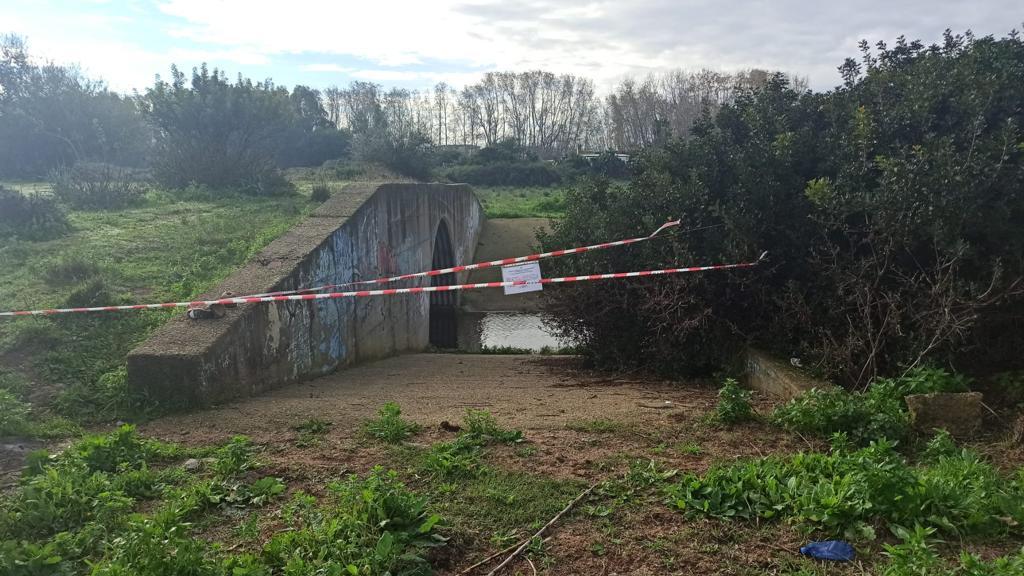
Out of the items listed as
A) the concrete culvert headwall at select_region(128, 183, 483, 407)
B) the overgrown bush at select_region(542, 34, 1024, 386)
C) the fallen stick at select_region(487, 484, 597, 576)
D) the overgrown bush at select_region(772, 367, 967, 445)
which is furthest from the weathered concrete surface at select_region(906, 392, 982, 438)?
the concrete culvert headwall at select_region(128, 183, 483, 407)

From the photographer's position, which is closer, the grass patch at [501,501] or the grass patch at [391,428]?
the grass patch at [501,501]

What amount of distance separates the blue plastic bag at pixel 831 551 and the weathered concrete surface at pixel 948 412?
92.3 inches

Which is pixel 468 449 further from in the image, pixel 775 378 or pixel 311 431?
pixel 775 378

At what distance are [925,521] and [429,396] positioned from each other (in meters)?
4.61

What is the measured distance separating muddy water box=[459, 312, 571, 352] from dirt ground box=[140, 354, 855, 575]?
8.61 metres

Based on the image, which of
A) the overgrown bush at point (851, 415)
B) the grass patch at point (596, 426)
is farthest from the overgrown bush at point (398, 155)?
the overgrown bush at point (851, 415)

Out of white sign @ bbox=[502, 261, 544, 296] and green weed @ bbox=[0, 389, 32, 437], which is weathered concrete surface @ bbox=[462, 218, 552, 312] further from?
green weed @ bbox=[0, 389, 32, 437]

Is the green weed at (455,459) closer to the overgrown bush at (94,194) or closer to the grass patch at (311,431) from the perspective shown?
the grass patch at (311,431)

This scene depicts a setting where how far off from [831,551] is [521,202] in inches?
1209

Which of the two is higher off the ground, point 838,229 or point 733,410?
point 838,229

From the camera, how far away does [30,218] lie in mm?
10742

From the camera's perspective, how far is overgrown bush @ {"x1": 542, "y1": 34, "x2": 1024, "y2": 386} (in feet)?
21.2

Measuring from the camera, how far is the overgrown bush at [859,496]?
3.36 meters

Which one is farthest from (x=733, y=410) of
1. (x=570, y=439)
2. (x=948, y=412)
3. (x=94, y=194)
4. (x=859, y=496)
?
(x=94, y=194)
